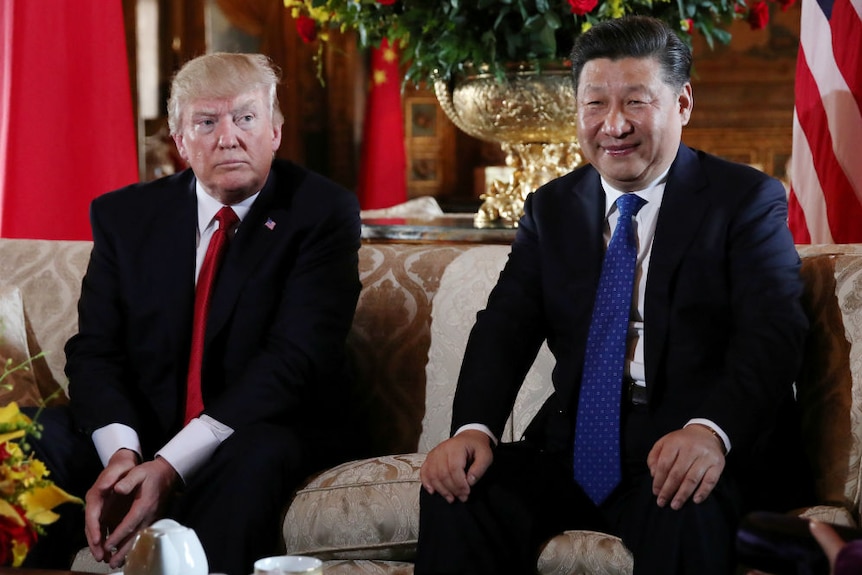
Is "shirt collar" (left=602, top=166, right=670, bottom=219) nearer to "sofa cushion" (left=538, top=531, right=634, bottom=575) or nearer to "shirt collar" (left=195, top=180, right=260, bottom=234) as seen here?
"sofa cushion" (left=538, top=531, right=634, bottom=575)

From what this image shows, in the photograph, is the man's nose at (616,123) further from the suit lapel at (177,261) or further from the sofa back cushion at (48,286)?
the sofa back cushion at (48,286)

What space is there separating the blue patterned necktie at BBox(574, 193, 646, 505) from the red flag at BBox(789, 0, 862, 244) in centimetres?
84

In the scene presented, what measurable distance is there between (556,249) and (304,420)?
62cm

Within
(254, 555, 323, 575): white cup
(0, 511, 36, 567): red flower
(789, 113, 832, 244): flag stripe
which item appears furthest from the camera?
(789, 113, 832, 244): flag stripe

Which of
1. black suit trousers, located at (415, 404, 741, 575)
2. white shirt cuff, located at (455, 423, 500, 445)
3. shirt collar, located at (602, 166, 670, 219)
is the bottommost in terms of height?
black suit trousers, located at (415, 404, 741, 575)

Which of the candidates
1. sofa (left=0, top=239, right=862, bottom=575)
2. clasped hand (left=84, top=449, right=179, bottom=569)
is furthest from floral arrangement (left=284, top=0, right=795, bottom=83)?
clasped hand (left=84, top=449, right=179, bottom=569)

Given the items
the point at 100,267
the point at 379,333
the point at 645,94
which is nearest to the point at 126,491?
the point at 100,267

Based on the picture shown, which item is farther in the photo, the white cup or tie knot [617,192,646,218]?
tie knot [617,192,646,218]

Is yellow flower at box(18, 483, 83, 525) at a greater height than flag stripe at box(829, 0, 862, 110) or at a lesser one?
lesser

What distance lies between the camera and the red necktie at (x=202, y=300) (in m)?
2.13

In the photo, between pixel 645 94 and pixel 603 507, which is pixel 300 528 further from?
pixel 645 94

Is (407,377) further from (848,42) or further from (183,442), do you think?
(848,42)

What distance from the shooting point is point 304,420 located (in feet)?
7.12

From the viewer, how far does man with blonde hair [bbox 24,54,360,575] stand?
80.6 inches
